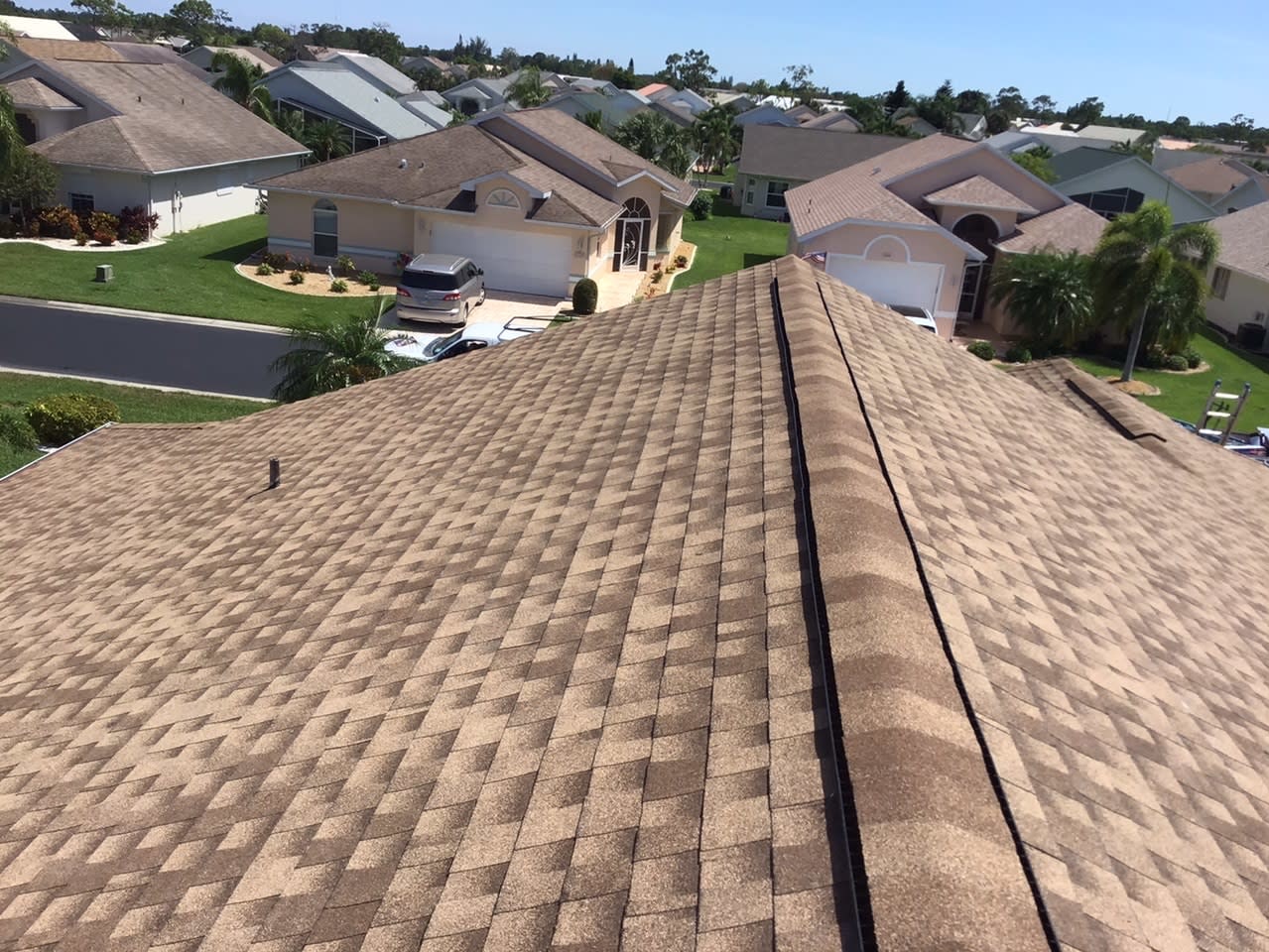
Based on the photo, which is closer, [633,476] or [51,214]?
[633,476]

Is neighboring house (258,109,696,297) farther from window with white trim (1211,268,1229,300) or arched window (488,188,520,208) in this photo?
window with white trim (1211,268,1229,300)

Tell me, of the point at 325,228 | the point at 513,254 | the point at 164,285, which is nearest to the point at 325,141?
the point at 325,228

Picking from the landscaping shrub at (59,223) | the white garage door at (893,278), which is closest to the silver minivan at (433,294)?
the white garage door at (893,278)

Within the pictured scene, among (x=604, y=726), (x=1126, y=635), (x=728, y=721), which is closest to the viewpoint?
(x=728, y=721)

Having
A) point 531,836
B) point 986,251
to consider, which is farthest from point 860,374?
point 986,251

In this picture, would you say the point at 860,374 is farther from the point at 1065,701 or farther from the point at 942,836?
the point at 942,836

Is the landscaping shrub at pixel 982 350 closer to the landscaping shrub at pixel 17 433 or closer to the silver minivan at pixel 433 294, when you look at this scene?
the silver minivan at pixel 433 294
